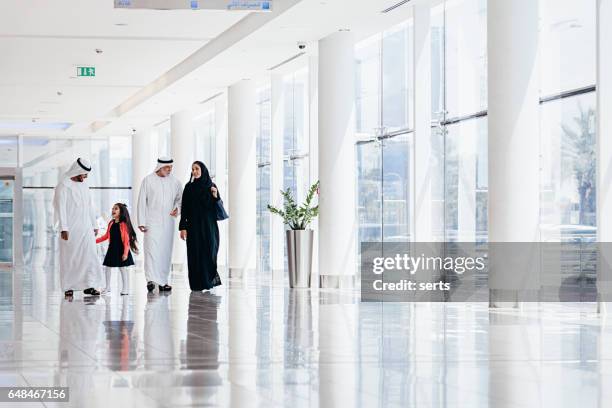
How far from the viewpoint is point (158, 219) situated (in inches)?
618

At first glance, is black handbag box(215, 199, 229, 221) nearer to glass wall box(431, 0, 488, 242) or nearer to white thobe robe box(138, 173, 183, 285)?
white thobe robe box(138, 173, 183, 285)

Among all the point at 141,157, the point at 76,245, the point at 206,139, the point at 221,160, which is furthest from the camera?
the point at 141,157

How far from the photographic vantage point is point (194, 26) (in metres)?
16.0

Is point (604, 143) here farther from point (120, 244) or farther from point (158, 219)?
point (120, 244)

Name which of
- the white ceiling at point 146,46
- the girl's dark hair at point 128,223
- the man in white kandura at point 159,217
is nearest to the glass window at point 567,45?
the white ceiling at point 146,46

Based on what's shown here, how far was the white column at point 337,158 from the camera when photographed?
16688mm

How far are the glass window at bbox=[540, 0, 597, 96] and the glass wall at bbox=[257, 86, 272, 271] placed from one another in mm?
10387

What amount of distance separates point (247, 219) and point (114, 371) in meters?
15.7

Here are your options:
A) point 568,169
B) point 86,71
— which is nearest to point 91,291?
point 86,71

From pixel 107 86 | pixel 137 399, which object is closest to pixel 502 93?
pixel 137 399

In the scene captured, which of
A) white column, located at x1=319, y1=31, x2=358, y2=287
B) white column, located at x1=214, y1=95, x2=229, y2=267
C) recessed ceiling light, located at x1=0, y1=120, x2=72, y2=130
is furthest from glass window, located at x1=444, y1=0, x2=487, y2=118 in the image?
recessed ceiling light, located at x1=0, y1=120, x2=72, y2=130

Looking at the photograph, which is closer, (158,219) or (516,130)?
(516,130)

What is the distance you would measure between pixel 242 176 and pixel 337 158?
5476 millimetres

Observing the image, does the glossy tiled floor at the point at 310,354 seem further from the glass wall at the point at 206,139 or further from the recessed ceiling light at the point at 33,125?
the recessed ceiling light at the point at 33,125
